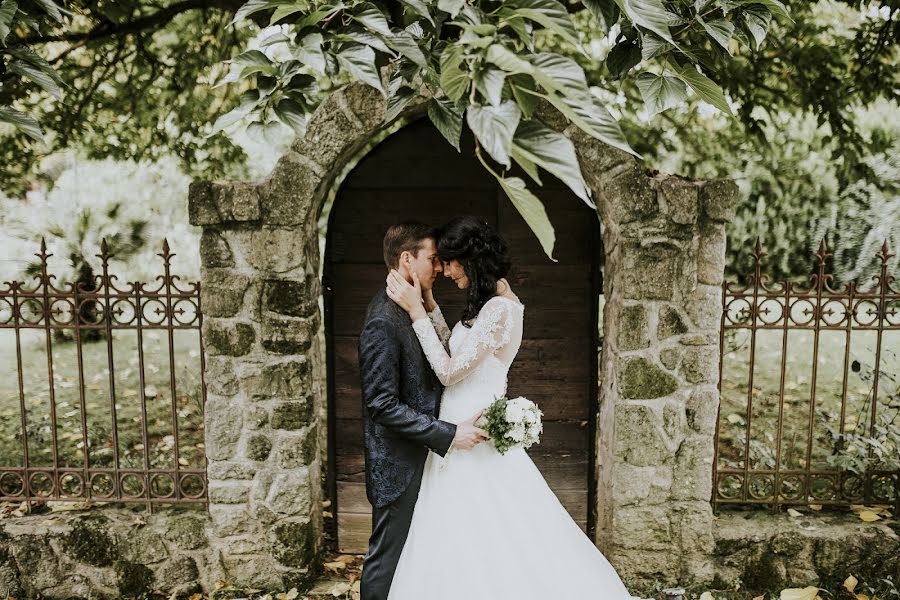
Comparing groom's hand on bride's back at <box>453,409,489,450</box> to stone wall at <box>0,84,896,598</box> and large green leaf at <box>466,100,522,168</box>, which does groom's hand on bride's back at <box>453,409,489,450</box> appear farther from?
large green leaf at <box>466,100,522,168</box>

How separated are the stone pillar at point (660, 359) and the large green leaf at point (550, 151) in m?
2.21

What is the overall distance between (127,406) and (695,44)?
233 inches

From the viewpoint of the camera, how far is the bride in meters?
2.94

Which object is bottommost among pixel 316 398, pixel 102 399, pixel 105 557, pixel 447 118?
pixel 105 557

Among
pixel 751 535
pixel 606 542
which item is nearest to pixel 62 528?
pixel 606 542

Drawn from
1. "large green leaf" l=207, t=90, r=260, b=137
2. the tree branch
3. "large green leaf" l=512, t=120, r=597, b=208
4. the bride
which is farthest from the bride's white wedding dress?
the tree branch

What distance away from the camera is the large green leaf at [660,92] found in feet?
5.50

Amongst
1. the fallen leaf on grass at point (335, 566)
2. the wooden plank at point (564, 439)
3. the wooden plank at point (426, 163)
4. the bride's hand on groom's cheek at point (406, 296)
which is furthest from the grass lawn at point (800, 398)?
the fallen leaf on grass at point (335, 566)

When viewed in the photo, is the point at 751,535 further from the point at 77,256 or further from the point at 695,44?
the point at 77,256

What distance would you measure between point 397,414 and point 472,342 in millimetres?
456

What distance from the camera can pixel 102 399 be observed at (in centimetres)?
643

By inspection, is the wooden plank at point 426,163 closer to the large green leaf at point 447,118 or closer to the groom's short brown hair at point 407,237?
the groom's short brown hair at point 407,237

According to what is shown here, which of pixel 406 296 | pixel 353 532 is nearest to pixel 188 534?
pixel 353 532

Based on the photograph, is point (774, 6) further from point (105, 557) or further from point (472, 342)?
point (105, 557)
